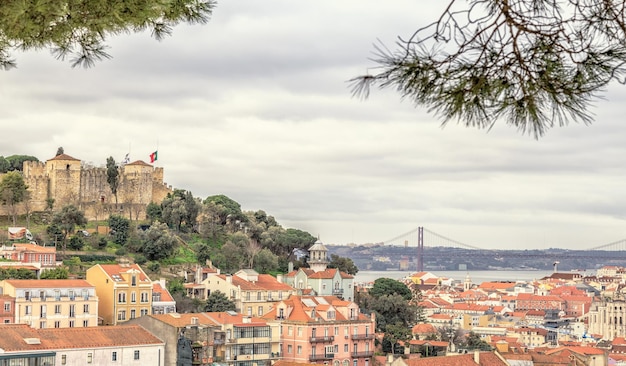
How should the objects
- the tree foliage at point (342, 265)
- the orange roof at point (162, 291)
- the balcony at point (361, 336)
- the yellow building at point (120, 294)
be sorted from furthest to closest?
the tree foliage at point (342, 265) < the balcony at point (361, 336) < the orange roof at point (162, 291) < the yellow building at point (120, 294)

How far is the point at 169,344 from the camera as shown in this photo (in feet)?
99.1

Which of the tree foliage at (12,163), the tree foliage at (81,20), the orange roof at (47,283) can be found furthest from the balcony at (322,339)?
the tree foliage at (81,20)

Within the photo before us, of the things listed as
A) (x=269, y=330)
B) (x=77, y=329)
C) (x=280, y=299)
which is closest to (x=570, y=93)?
(x=77, y=329)

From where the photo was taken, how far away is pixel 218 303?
128 ft

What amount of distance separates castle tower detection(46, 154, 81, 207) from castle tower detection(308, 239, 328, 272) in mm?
11893

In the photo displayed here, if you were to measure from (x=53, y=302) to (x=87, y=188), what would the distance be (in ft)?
56.6

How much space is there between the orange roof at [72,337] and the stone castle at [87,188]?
63.5 feet

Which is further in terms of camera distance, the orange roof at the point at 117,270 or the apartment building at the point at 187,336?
the orange roof at the point at 117,270

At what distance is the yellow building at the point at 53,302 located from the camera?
3234 centimetres

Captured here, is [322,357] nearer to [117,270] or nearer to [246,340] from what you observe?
[246,340]

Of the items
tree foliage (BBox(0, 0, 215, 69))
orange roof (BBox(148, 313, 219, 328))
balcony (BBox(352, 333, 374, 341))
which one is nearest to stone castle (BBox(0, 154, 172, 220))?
balcony (BBox(352, 333, 374, 341))

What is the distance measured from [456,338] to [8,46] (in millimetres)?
46677

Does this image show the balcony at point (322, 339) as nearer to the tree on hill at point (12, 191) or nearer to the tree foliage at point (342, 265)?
the tree foliage at point (342, 265)

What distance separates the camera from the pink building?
35.9m
